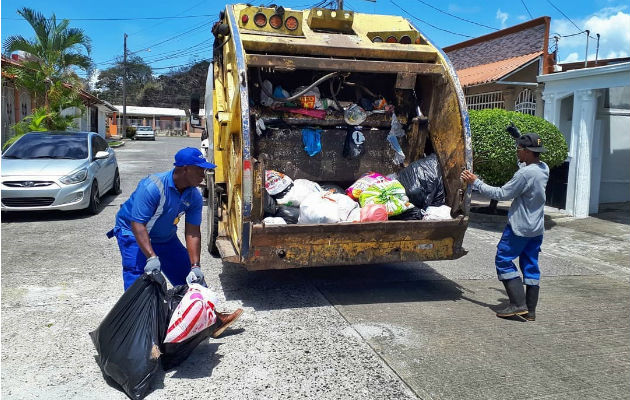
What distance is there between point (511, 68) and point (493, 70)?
3.17 ft

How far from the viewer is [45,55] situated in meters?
15.4

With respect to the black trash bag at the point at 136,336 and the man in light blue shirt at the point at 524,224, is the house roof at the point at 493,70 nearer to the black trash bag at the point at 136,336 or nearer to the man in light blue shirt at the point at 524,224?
the man in light blue shirt at the point at 524,224

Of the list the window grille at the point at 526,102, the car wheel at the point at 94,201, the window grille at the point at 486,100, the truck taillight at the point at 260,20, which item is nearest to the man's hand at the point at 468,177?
the truck taillight at the point at 260,20

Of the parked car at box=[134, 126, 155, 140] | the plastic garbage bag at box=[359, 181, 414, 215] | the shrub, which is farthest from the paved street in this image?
the shrub

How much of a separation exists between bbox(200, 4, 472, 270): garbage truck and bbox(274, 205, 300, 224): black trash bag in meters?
0.09

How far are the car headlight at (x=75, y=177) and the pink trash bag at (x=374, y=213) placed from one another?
17.1 feet

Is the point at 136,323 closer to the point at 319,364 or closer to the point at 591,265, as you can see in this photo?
the point at 319,364

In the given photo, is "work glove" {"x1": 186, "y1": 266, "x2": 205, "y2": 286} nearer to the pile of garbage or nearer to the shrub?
the pile of garbage

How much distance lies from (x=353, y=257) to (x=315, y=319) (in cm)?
63

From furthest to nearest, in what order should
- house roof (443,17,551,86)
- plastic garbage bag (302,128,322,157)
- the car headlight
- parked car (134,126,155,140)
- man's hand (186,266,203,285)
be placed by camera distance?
parked car (134,126,155,140)
house roof (443,17,551,86)
the car headlight
plastic garbage bag (302,128,322,157)
man's hand (186,266,203,285)

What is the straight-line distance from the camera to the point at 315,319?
432 centimetres

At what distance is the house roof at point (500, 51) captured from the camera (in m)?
11.9

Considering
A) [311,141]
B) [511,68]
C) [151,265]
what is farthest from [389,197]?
[511,68]

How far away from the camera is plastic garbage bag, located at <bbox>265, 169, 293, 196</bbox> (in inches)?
199
